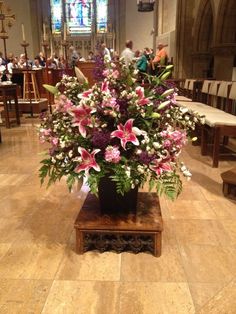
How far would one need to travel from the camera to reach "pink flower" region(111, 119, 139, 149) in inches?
62.1

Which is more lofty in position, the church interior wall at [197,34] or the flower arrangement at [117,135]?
the church interior wall at [197,34]

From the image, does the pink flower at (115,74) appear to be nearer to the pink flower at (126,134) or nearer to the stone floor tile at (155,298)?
the pink flower at (126,134)

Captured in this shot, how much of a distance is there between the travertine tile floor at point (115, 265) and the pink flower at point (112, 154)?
1.87ft

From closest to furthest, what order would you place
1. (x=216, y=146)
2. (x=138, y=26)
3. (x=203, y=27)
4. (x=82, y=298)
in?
1. (x=82, y=298)
2. (x=216, y=146)
3. (x=203, y=27)
4. (x=138, y=26)

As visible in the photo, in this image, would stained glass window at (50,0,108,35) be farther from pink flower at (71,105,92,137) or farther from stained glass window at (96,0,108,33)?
pink flower at (71,105,92,137)

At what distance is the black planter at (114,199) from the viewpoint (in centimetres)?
184

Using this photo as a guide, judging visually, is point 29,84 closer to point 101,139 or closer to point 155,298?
point 101,139

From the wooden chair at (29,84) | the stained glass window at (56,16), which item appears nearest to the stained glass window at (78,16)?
the stained glass window at (56,16)

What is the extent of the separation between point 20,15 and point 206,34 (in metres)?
11.8

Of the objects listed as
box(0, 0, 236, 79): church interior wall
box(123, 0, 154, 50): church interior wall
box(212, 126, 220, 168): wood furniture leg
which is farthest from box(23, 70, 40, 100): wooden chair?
box(123, 0, 154, 50): church interior wall

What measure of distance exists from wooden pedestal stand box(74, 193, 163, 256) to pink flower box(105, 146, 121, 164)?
40cm

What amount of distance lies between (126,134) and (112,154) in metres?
0.13

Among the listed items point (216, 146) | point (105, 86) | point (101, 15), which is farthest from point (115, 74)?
point (101, 15)

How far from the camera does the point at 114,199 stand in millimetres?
1856
